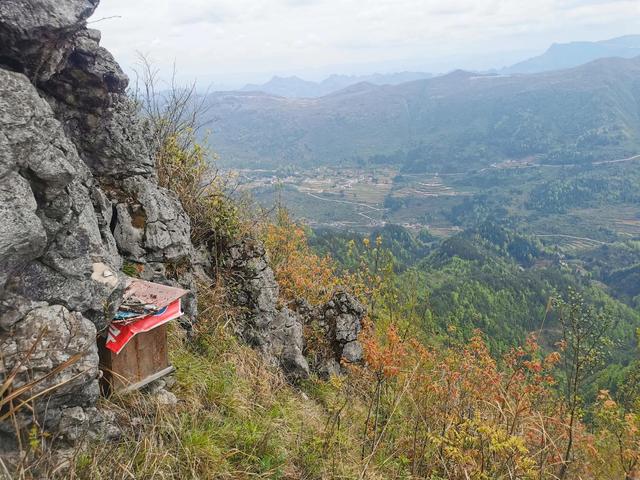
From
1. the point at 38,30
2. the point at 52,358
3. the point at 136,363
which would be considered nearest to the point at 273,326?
the point at 136,363

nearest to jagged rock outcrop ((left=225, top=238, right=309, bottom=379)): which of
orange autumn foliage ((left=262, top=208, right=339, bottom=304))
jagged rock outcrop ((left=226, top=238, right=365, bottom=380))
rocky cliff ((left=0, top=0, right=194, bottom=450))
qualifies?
jagged rock outcrop ((left=226, top=238, right=365, bottom=380))

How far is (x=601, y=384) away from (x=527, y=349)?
38.4 m

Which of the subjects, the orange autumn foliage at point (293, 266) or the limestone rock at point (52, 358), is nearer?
the limestone rock at point (52, 358)

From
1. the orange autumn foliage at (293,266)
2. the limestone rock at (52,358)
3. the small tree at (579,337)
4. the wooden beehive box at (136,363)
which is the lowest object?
the orange autumn foliage at (293,266)

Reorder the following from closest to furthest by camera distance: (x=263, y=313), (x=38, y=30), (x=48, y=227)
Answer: (x=48, y=227)
(x=38, y=30)
(x=263, y=313)

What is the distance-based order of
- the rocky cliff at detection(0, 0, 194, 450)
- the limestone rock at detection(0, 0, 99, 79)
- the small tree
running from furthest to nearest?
the small tree → the limestone rock at detection(0, 0, 99, 79) → the rocky cliff at detection(0, 0, 194, 450)

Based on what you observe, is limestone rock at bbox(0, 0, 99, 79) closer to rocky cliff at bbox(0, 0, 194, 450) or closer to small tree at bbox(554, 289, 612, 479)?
rocky cliff at bbox(0, 0, 194, 450)

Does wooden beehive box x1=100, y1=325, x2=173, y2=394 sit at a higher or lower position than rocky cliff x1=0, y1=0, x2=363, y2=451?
lower

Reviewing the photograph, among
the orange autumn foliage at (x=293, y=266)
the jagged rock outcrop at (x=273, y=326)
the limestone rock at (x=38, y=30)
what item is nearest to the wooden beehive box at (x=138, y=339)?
the limestone rock at (x=38, y=30)

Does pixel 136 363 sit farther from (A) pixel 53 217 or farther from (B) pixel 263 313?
(B) pixel 263 313

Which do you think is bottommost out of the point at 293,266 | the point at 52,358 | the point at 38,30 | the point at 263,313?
the point at 293,266

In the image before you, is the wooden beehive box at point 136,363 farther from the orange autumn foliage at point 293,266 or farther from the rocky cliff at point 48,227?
the orange autumn foliage at point 293,266

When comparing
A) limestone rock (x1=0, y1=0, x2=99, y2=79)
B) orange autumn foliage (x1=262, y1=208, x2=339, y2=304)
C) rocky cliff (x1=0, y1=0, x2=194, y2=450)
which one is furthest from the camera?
orange autumn foliage (x1=262, y1=208, x2=339, y2=304)

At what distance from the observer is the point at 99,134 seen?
537cm
